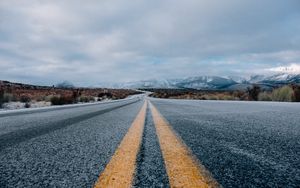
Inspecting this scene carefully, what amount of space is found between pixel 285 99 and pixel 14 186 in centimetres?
1999

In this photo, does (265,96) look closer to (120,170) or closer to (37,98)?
(37,98)

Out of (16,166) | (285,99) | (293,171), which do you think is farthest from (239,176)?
(285,99)

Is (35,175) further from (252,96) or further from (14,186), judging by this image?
(252,96)

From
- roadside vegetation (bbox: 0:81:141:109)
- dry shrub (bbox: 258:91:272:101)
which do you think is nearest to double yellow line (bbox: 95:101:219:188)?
roadside vegetation (bbox: 0:81:141:109)

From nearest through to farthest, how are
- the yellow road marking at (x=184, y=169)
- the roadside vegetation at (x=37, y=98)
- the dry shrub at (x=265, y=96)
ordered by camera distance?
the yellow road marking at (x=184, y=169) < the roadside vegetation at (x=37, y=98) < the dry shrub at (x=265, y=96)

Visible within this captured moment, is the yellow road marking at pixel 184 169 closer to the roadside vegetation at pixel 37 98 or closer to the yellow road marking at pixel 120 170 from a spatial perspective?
the yellow road marking at pixel 120 170

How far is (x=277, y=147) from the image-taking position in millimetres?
2717

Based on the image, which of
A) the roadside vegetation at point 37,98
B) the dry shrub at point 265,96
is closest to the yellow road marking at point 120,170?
the roadside vegetation at point 37,98

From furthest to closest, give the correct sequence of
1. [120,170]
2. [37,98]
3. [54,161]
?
[37,98] < [54,161] < [120,170]

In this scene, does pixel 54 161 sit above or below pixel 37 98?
above

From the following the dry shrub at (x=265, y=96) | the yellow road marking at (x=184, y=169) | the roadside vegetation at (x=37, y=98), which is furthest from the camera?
the dry shrub at (x=265, y=96)

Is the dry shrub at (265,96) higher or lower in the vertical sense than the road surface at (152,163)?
lower

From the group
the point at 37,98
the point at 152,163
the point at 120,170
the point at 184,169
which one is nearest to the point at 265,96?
the point at 37,98

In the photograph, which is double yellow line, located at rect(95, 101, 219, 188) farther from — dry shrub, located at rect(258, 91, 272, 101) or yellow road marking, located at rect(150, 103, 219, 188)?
dry shrub, located at rect(258, 91, 272, 101)
